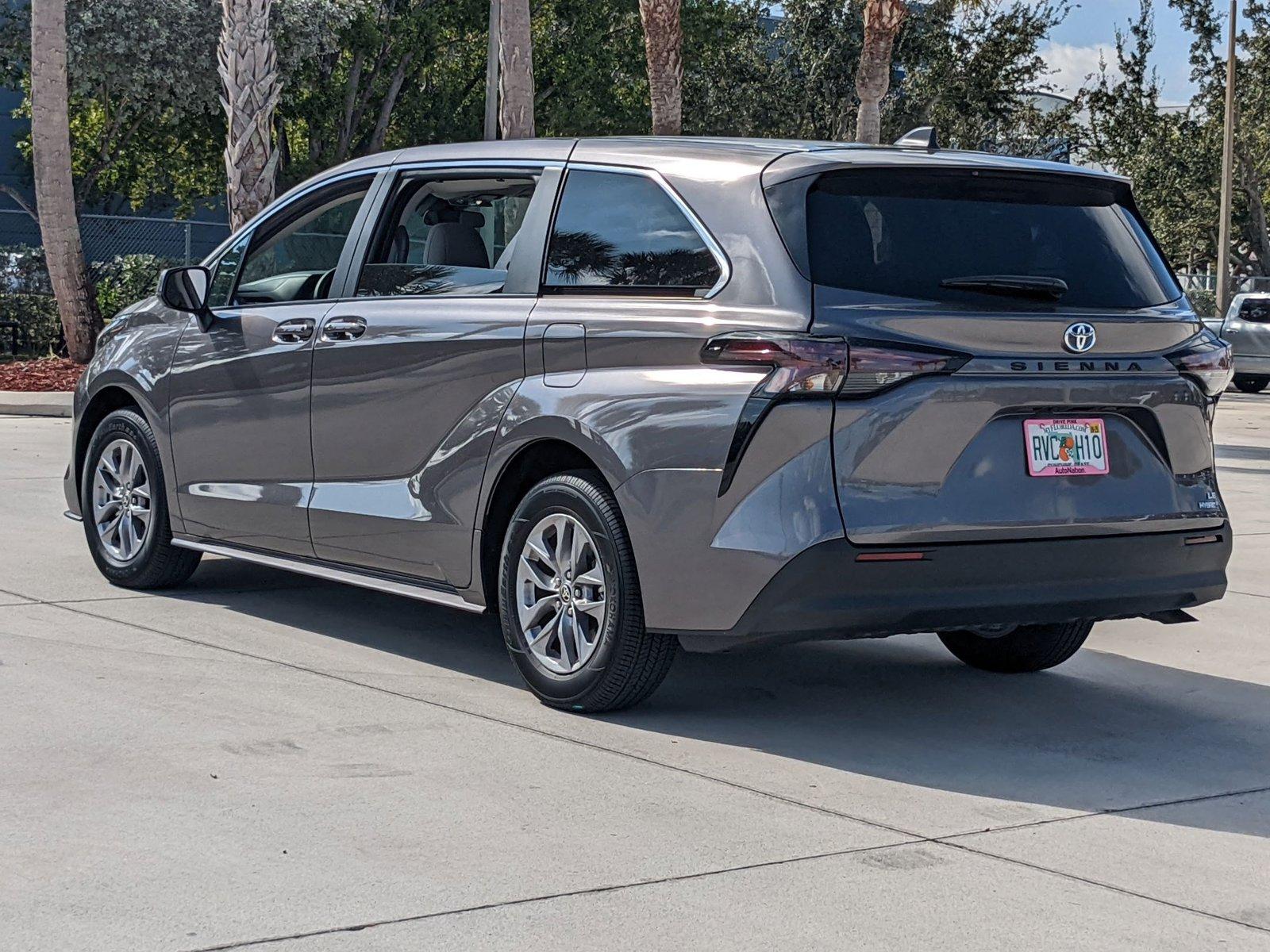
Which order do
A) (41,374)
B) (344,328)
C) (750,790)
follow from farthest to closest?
(41,374)
(344,328)
(750,790)

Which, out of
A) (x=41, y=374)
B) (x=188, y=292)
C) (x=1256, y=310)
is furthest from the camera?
(x=1256, y=310)

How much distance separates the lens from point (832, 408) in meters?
5.44

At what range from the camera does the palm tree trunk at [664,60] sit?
2172 centimetres

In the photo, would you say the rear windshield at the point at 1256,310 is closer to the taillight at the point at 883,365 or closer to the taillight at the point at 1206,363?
the taillight at the point at 1206,363

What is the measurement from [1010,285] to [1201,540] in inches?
45.1

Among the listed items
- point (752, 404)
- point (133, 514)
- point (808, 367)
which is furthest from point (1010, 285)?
point (133, 514)

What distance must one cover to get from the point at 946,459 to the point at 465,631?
2781 millimetres

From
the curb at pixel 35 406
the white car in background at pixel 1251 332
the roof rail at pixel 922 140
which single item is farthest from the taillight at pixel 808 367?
the white car in background at pixel 1251 332

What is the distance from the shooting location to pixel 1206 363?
6.09 meters

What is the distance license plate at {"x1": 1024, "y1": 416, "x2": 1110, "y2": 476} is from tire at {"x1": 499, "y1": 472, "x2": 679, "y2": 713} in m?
1.30

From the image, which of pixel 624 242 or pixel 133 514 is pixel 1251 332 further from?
pixel 624 242

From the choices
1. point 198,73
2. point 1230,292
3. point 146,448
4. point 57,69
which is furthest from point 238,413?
point 1230,292

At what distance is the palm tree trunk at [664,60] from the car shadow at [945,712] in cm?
1454

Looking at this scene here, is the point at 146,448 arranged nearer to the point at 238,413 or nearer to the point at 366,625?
the point at 238,413
